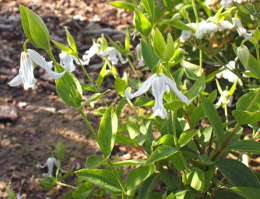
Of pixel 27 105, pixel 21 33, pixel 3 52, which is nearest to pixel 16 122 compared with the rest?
Result: pixel 27 105

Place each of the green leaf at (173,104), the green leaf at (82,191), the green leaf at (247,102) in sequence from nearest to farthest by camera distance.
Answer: the green leaf at (173,104)
the green leaf at (247,102)
the green leaf at (82,191)

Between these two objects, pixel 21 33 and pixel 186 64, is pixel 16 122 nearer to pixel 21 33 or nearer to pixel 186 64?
pixel 21 33

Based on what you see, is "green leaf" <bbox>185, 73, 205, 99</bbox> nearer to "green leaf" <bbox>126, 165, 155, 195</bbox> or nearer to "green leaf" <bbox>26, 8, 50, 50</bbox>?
"green leaf" <bbox>126, 165, 155, 195</bbox>

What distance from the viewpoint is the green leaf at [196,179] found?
1.54 meters

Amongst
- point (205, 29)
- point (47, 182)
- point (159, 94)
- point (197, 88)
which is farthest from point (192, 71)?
point (47, 182)

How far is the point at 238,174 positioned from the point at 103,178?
55cm

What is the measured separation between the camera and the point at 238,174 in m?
1.60

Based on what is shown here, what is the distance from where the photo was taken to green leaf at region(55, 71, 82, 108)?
1.51m

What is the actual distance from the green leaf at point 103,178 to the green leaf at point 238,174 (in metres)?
0.44

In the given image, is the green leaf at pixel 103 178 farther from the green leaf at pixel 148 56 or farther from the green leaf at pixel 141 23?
the green leaf at pixel 141 23

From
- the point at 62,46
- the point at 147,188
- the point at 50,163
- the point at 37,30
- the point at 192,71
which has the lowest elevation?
the point at 50,163

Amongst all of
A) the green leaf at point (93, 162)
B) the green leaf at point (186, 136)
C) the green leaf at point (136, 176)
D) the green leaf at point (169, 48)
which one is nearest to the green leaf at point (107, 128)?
the green leaf at point (93, 162)

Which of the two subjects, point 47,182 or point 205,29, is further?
point 47,182

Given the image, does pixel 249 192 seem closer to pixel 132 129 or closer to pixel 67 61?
pixel 132 129
